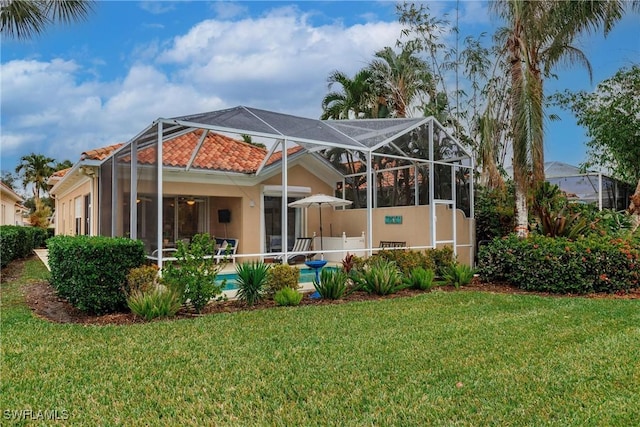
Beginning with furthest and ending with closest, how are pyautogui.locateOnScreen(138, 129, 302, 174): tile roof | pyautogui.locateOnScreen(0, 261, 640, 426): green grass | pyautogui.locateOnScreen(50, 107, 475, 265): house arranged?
pyautogui.locateOnScreen(138, 129, 302, 174): tile roof, pyautogui.locateOnScreen(50, 107, 475, 265): house, pyautogui.locateOnScreen(0, 261, 640, 426): green grass

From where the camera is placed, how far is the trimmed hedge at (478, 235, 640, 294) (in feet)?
34.6

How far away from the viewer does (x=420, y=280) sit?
10.7 metres

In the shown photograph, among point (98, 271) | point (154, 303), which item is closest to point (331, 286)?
point (154, 303)

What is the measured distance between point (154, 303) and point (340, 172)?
964 cm

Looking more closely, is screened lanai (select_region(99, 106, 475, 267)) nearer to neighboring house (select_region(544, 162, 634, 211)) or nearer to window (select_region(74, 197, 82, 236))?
window (select_region(74, 197, 82, 236))

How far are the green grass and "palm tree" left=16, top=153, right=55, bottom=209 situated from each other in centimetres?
6065

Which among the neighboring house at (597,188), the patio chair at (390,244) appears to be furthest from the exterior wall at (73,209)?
the neighboring house at (597,188)

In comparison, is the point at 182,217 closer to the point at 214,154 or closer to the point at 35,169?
the point at 214,154

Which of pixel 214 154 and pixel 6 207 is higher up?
pixel 214 154

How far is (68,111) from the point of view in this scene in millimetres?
23828

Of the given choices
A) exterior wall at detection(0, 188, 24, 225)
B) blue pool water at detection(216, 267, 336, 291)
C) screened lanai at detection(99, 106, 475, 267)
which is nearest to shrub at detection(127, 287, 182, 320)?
screened lanai at detection(99, 106, 475, 267)

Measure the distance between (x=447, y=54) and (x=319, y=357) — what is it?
19026mm

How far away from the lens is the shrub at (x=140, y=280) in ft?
26.0

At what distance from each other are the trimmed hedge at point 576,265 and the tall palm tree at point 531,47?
4.23 ft
